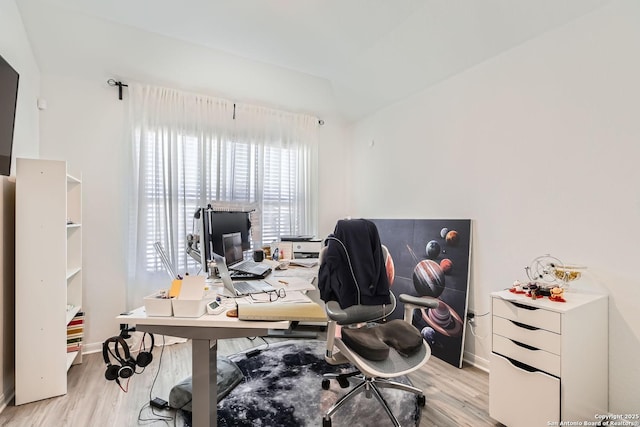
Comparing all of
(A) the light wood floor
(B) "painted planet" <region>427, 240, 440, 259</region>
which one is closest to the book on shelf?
(A) the light wood floor

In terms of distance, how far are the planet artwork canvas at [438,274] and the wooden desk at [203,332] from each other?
185 centimetres

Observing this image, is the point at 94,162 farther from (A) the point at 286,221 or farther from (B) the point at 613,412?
(B) the point at 613,412

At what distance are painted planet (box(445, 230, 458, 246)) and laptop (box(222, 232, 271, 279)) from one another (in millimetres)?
1667

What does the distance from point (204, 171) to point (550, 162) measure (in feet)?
10.3

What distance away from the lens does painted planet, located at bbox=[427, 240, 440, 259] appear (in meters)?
2.83

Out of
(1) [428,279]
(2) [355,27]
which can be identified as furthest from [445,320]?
(2) [355,27]

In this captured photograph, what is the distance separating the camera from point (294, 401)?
204 cm

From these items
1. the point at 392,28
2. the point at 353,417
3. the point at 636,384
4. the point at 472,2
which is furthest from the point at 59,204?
the point at 636,384

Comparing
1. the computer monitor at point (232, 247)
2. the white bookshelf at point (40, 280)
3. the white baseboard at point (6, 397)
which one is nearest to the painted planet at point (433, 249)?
the computer monitor at point (232, 247)

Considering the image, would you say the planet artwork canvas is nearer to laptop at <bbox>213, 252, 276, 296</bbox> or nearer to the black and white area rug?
the black and white area rug

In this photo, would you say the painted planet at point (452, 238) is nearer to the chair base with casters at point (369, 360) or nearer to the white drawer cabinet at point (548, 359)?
the white drawer cabinet at point (548, 359)

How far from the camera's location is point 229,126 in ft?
11.2

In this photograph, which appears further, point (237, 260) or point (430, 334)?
point (430, 334)

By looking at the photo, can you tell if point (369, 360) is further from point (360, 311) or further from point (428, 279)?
point (428, 279)
